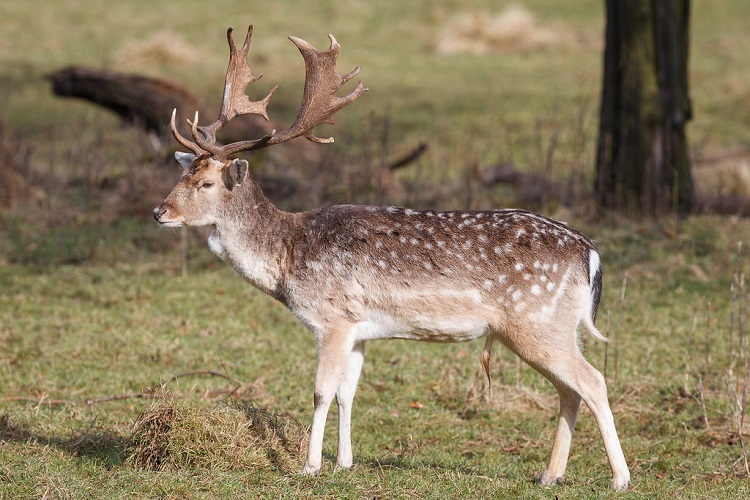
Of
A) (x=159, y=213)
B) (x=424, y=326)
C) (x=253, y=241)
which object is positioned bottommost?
(x=424, y=326)

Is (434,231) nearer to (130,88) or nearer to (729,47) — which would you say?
(130,88)

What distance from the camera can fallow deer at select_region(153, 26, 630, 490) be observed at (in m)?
6.12

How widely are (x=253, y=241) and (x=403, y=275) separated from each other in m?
0.96

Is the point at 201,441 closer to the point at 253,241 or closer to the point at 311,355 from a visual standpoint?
the point at 253,241

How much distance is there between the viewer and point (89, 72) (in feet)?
47.1

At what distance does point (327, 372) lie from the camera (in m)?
6.18

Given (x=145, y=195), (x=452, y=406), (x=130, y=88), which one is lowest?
(x=452, y=406)

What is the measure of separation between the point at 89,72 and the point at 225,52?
877 centimetres

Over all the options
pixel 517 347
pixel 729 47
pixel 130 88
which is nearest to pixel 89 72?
pixel 130 88

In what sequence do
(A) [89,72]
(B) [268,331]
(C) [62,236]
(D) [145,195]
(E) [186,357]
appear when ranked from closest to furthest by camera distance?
(E) [186,357] → (B) [268,331] → (C) [62,236] → (D) [145,195] → (A) [89,72]

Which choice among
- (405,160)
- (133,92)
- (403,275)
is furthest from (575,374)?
(133,92)

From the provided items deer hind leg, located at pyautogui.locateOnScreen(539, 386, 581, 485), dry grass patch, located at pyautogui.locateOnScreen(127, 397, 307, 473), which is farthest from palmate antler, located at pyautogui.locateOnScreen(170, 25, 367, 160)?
deer hind leg, located at pyautogui.locateOnScreen(539, 386, 581, 485)

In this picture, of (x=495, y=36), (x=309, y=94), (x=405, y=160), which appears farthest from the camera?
(x=495, y=36)

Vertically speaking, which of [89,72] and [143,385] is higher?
[89,72]
